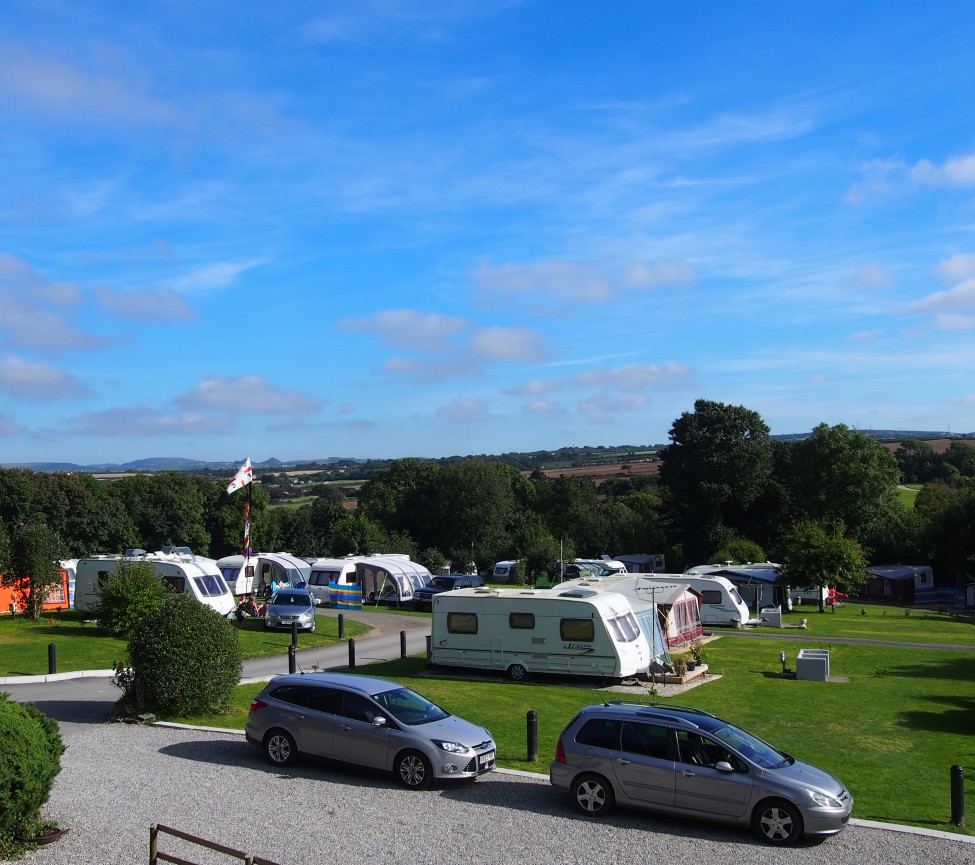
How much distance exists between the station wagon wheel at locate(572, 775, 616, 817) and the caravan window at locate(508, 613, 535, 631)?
1131 centimetres

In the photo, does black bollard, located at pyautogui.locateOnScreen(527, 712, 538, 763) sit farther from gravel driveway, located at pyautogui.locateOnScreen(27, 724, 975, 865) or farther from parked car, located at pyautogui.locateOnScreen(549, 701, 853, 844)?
parked car, located at pyautogui.locateOnScreen(549, 701, 853, 844)

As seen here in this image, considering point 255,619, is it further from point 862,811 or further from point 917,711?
point 862,811

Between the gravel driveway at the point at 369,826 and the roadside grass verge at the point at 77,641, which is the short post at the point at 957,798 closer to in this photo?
the gravel driveway at the point at 369,826

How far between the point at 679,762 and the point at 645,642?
1268cm

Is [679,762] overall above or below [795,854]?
above

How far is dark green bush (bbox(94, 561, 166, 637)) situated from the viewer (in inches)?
1033

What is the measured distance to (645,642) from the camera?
931 inches

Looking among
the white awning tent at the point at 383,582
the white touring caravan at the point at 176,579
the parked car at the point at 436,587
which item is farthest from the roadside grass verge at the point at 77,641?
the white awning tent at the point at 383,582

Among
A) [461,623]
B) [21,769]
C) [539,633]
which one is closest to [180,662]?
[21,769]

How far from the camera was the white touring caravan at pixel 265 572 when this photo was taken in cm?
4247

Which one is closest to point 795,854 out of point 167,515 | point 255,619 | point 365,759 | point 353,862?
point 353,862

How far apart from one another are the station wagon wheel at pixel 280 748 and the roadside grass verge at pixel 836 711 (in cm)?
295

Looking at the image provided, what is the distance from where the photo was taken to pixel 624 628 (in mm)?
22906

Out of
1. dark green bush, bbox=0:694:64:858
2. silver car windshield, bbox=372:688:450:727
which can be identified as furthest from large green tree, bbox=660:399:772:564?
dark green bush, bbox=0:694:64:858
